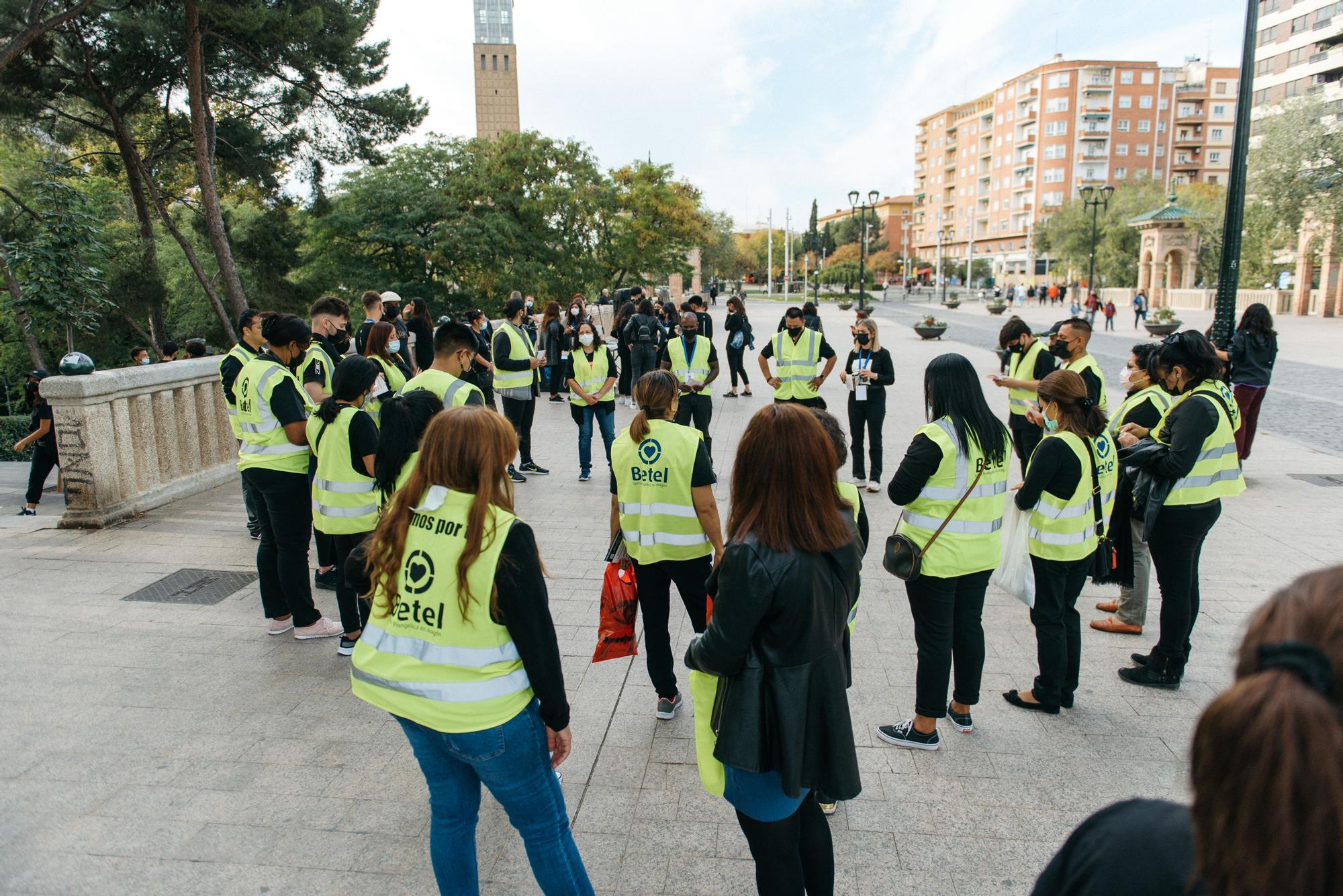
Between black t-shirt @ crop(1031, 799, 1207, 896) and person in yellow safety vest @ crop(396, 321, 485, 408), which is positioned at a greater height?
person in yellow safety vest @ crop(396, 321, 485, 408)

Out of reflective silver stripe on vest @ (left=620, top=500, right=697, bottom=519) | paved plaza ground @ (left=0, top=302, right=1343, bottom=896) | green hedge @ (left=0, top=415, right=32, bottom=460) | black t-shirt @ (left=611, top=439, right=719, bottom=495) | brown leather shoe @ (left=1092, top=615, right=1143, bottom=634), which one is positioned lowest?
green hedge @ (left=0, top=415, right=32, bottom=460)

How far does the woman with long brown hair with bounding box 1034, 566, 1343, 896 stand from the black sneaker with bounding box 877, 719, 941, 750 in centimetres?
314

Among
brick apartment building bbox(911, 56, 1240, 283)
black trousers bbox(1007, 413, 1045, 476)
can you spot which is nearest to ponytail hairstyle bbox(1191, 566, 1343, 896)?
black trousers bbox(1007, 413, 1045, 476)

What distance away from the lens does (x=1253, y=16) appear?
862cm

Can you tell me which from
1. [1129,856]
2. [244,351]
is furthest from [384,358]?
[1129,856]

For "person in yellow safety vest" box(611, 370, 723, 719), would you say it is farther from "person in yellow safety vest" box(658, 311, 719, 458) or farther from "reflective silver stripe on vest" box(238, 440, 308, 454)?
"person in yellow safety vest" box(658, 311, 719, 458)

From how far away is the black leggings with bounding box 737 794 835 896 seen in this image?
2.54 meters

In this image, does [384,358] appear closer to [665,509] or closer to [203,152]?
[665,509]

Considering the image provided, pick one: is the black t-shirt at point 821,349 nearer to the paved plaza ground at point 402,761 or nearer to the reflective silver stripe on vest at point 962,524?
the paved plaza ground at point 402,761

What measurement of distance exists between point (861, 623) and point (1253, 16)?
796cm

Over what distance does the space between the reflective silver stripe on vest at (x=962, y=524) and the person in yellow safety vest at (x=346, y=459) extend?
9.36ft

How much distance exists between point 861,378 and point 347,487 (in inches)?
220

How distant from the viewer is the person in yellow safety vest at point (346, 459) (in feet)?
15.2

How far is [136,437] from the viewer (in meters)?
8.31
